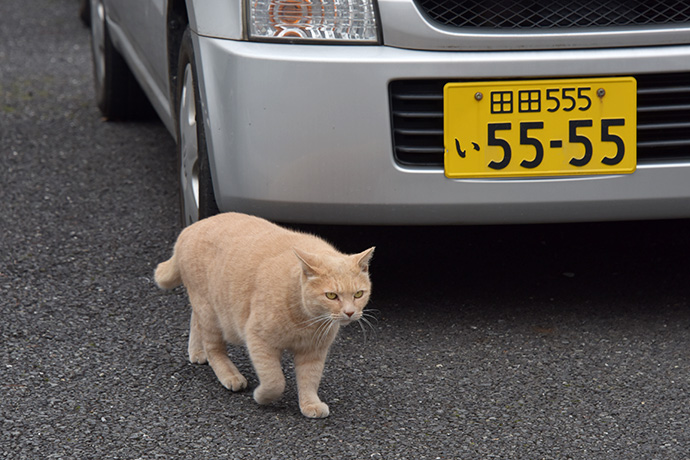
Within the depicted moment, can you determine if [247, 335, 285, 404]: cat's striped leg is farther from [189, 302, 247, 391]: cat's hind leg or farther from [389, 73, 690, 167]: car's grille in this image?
[389, 73, 690, 167]: car's grille

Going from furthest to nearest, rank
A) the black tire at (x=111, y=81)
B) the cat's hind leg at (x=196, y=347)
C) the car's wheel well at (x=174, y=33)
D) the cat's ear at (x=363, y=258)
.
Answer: the black tire at (x=111, y=81), the car's wheel well at (x=174, y=33), the cat's hind leg at (x=196, y=347), the cat's ear at (x=363, y=258)

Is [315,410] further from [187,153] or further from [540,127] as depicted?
[187,153]

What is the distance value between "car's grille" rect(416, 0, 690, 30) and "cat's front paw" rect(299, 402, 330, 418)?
1127 mm

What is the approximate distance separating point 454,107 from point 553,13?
1.31ft

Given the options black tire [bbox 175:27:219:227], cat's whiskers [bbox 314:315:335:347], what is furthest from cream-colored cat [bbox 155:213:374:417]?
black tire [bbox 175:27:219:227]

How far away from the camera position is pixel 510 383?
2.90 metres

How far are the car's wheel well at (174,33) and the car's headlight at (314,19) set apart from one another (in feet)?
2.47

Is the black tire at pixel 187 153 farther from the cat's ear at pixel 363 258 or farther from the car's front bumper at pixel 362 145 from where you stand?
the cat's ear at pixel 363 258

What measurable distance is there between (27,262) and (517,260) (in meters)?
1.81

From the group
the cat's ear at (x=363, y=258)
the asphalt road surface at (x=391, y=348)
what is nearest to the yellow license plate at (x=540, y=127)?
the cat's ear at (x=363, y=258)

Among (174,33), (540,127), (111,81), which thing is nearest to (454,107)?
(540,127)

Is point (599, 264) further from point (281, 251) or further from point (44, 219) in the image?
point (44, 219)

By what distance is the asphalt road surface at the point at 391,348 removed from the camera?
258cm

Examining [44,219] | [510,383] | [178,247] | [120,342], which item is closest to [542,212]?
[510,383]
